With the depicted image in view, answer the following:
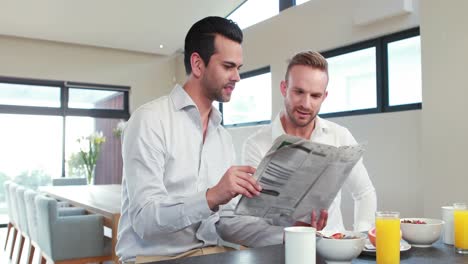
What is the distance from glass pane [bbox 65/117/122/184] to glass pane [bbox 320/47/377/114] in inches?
146

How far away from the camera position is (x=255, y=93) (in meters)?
5.92

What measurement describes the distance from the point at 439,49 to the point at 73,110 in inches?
231

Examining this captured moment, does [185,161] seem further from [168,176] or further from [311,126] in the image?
[311,126]

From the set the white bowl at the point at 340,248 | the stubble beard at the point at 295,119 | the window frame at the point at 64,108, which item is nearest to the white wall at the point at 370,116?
the stubble beard at the point at 295,119

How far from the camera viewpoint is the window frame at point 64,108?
21.7ft

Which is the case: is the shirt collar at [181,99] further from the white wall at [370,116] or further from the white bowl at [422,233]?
the white wall at [370,116]

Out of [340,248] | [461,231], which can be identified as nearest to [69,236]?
[340,248]

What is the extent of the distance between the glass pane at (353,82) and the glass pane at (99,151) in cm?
371

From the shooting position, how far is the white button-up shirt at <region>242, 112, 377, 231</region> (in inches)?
69.1

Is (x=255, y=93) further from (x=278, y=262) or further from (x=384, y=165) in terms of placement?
(x=278, y=262)

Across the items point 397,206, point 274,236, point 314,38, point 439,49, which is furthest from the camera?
point 314,38

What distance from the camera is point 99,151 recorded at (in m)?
7.26

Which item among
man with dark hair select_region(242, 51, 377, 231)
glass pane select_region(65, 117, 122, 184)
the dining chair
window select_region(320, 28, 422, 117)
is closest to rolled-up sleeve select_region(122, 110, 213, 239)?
man with dark hair select_region(242, 51, 377, 231)

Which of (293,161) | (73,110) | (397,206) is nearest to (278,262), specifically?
(293,161)
